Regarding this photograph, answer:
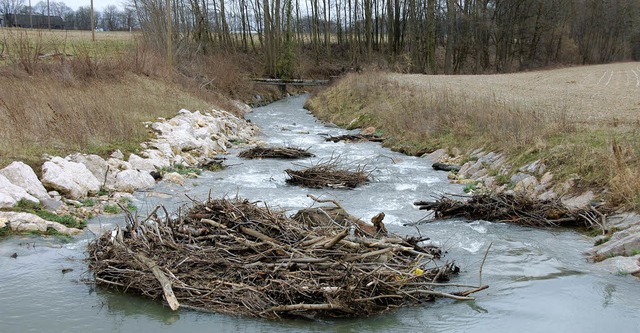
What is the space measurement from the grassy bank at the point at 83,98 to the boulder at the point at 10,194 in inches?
44.9

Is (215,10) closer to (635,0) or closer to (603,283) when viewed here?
(635,0)

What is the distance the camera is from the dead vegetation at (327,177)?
509 inches

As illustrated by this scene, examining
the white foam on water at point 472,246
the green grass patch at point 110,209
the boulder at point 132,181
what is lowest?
the white foam on water at point 472,246

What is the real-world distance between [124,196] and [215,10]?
135 feet

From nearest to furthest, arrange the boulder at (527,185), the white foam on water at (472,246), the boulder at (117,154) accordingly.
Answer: the white foam on water at (472,246) < the boulder at (527,185) < the boulder at (117,154)

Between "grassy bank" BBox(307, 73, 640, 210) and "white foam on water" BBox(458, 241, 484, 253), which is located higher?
"grassy bank" BBox(307, 73, 640, 210)

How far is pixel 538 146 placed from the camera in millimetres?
12633

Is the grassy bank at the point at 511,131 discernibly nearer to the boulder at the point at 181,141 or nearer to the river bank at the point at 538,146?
the river bank at the point at 538,146

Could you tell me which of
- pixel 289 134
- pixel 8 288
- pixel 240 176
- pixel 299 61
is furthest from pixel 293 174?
pixel 299 61

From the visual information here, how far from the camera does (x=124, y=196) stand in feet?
36.8

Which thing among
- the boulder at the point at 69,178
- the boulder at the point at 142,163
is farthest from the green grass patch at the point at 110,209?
the boulder at the point at 142,163

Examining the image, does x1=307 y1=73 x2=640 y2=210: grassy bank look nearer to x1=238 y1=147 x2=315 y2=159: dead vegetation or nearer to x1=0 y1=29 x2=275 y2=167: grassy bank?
x1=238 y1=147 x2=315 y2=159: dead vegetation

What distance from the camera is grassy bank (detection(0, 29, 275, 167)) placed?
12727 mm

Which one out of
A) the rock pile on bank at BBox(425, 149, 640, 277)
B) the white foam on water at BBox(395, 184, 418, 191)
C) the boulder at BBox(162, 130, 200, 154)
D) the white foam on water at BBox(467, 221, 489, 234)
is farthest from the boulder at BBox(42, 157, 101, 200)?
the rock pile on bank at BBox(425, 149, 640, 277)
